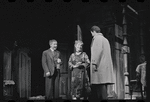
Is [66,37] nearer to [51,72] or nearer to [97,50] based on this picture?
[51,72]

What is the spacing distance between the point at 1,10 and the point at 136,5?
5190 mm

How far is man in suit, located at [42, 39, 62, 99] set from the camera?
8633 mm

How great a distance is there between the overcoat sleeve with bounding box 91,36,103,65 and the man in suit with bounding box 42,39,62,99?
161 centimetres

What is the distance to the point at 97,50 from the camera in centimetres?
749

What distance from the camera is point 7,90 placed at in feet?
37.2

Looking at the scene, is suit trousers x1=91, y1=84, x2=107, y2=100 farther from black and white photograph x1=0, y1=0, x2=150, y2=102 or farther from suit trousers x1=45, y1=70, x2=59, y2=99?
black and white photograph x1=0, y1=0, x2=150, y2=102

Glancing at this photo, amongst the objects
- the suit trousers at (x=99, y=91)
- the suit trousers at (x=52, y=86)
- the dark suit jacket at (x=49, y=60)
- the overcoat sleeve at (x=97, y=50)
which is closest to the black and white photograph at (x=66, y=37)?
the dark suit jacket at (x=49, y=60)

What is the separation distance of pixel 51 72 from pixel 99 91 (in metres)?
1.87

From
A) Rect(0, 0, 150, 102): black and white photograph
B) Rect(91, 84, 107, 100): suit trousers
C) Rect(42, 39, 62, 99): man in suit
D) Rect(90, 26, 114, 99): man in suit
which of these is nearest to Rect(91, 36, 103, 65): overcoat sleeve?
Rect(90, 26, 114, 99): man in suit

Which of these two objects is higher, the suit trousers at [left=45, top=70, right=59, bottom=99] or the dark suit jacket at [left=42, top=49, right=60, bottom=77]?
the dark suit jacket at [left=42, top=49, right=60, bottom=77]

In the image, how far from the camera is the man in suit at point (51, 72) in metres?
8.63

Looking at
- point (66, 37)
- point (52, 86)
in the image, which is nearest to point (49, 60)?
point (52, 86)

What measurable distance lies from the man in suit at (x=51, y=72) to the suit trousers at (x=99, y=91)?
5.11ft

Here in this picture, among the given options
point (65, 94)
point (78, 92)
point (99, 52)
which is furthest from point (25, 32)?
point (99, 52)
